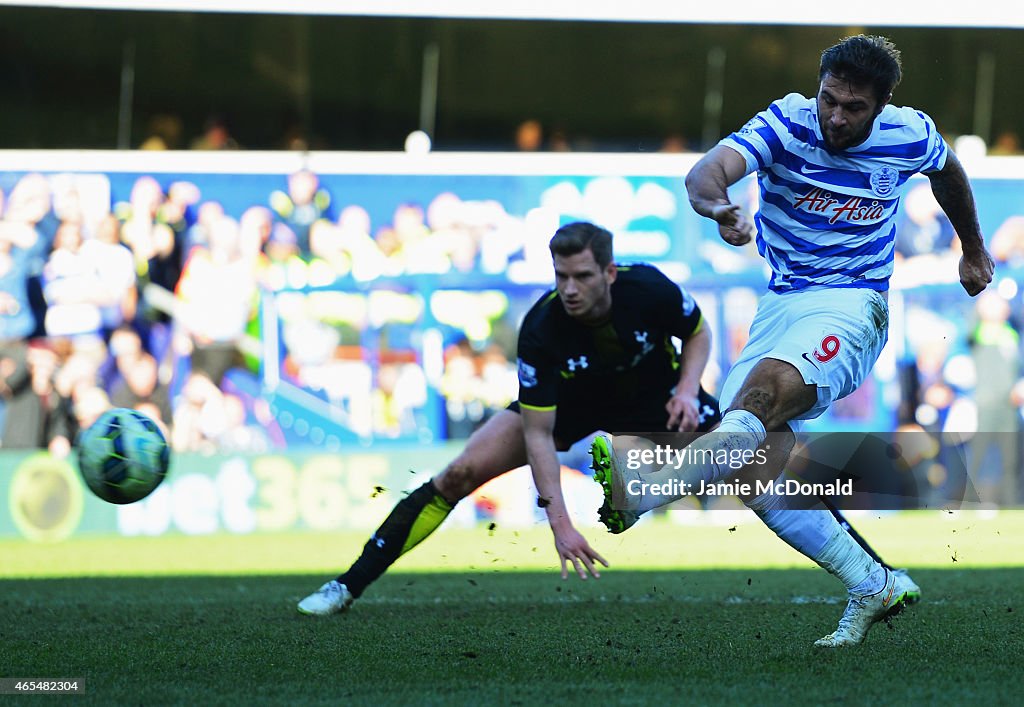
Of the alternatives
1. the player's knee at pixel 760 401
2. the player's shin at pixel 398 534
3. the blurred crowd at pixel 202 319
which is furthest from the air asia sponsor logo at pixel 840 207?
the blurred crowd at pixel 202 319

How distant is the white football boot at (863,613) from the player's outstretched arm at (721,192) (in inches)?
63.3

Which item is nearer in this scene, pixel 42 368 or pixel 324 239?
pixel 42 368

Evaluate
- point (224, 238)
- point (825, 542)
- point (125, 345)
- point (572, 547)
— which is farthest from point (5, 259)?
point (825, 542)

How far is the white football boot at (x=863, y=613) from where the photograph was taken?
215 inches

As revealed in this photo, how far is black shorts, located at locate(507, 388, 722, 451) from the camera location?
6824mm

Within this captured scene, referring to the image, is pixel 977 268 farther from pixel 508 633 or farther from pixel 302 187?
pixel 302 187

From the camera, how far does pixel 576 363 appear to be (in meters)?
6.44

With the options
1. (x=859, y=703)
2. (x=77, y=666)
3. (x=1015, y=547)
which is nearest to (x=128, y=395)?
(x=1015, y=547)

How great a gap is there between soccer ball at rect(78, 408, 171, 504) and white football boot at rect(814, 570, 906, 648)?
3.18 metres

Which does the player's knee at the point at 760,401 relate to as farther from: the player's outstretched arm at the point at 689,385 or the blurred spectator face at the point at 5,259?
the blurred spectator face at the point at 5,259

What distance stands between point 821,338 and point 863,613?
43.9 inches

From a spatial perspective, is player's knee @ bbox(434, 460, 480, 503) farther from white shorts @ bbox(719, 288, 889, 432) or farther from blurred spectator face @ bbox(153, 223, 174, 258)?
blurred spectator face @ bbox(153, 223, 174, 258)

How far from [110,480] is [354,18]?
43.4 feet

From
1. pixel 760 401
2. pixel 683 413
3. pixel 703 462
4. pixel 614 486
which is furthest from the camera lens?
pixel 683 413
